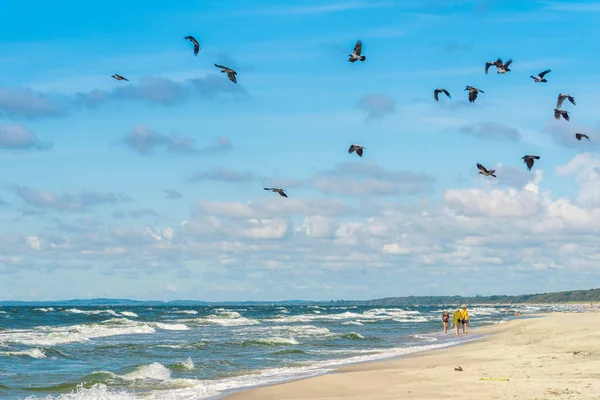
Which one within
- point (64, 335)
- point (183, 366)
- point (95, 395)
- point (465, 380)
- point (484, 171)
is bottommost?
point (95, 395)

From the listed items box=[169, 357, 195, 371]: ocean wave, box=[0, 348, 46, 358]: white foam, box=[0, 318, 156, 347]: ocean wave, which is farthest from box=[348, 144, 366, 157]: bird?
box=[0, 318, 156, 347]: ocean wave

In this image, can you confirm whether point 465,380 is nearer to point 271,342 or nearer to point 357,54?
point 357,54

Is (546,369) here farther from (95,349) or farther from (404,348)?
(95,349)

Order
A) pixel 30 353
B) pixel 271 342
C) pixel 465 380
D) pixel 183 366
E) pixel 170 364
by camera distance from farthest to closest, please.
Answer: pixel 271 342 < pixel 30 353 < pixel 170 364 < pixel 183 366 < pixel 465 380

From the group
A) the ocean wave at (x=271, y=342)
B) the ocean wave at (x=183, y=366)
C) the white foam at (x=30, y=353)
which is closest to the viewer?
the ocean wave at (x=183, y=366)

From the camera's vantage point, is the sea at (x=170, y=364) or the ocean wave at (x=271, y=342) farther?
the ocean wave at (x=271, y=342)

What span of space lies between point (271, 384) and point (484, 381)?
5308 mm

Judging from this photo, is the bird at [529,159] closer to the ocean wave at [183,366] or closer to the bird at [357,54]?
the bird at [357,54]

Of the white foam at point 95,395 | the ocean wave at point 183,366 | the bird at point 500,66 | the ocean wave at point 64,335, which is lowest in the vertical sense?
the white foam at point 95,395

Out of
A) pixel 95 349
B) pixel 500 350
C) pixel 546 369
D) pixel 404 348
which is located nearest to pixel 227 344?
pixel 95 349

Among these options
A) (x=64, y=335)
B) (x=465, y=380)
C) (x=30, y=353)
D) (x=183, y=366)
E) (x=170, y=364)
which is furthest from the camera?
(x=64, y=335)

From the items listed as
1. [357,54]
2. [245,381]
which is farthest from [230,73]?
[245,381]

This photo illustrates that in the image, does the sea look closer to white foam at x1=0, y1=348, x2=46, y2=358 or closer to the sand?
white foam at x1=0, y1=348, x2=46, y2=358

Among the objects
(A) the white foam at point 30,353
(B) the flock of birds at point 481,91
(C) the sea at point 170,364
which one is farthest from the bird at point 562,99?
(A) the white foam at point 30,353
